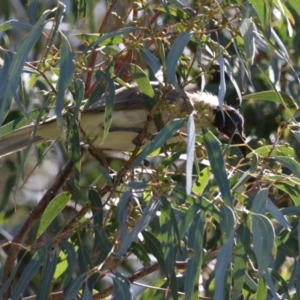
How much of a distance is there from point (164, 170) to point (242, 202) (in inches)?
11.2

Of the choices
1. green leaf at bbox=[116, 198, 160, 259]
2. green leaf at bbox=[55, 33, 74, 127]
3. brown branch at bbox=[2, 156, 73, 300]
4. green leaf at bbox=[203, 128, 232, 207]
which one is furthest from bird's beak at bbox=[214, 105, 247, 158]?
green leaf at bbox=[55, 33, 74, 127]

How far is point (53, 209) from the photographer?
295 centimetres

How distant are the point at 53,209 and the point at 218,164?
30.5 inches

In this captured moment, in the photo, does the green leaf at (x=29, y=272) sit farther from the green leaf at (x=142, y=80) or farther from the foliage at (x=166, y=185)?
the green leaf at (x=142, y=80)

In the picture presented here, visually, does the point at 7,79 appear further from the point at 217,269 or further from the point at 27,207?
the point at 27,207

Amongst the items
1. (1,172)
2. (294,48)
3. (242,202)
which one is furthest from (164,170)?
(294,48)

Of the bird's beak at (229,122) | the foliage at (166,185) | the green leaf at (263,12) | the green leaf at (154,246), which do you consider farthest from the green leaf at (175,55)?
the bird's beak at (229,122)

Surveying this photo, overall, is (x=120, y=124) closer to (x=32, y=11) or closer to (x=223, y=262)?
(x=32, y=11)

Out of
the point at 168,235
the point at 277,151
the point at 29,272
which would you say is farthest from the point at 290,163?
the point at 29,272

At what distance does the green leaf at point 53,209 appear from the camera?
9.62 feet

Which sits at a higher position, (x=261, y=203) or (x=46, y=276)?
(x=261, y=203)

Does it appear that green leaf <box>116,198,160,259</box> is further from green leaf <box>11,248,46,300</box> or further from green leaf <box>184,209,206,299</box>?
green leaf <box>11,248,46,300</box>

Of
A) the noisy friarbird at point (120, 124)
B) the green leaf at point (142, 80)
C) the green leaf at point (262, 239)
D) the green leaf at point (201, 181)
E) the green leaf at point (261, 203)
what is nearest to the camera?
the green leaf at point (262, 239)

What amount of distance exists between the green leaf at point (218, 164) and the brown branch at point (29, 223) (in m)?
0.79
